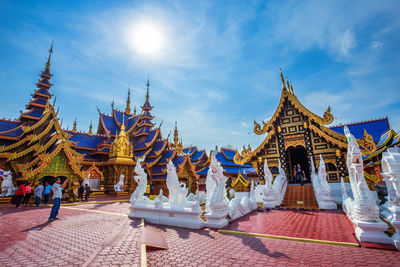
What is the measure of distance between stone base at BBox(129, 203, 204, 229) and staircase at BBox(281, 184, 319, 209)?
5.63 meters

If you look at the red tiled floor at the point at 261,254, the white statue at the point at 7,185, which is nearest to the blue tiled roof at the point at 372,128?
the red tiled floor at the point at 261,254

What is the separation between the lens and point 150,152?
2097 centimetres

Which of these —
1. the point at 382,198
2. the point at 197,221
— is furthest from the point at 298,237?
the point at 382,198

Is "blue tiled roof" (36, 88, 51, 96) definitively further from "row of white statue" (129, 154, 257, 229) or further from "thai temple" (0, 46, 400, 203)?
"row of white statue" (129, 154, 257, 229)

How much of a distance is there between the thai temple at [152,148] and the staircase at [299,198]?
1703 millimetres

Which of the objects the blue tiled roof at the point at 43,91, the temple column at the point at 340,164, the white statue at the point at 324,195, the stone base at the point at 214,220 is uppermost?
the blue tiled roof at the point at 43,91

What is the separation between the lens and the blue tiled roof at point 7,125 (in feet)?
51.1

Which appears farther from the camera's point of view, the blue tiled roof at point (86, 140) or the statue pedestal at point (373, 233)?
the blue tiled roof at point (86, 140)

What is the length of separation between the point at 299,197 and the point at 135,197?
8678mm

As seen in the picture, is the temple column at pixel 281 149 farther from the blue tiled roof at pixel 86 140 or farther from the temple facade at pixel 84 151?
the blue tiled roof at pixel 86 140

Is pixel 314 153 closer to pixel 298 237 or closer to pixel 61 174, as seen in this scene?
pixel 298 237

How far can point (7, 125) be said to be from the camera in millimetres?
15977

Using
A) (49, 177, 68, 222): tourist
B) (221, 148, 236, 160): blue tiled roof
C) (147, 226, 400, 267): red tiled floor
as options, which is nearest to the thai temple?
(49, 177, 68, 222): tourist

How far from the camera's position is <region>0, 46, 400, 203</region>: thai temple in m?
11.2
